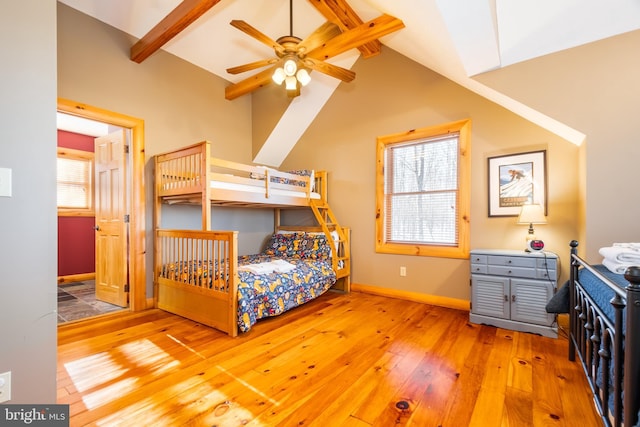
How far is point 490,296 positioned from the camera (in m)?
2.64

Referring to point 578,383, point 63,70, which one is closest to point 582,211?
point 578,383

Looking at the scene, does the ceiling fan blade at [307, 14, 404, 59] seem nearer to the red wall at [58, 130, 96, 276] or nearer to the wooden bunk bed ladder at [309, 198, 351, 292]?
the wooden bunk bed ladder at [309, 198, 351, 292]

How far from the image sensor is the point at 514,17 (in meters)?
2.05

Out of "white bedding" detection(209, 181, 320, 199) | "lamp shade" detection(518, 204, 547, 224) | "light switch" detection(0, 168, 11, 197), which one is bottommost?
"lamp shade" detection(518, 204, 547, 224)

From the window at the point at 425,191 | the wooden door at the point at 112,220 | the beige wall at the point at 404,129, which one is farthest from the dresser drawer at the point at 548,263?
the wooden door at the point at 112,220

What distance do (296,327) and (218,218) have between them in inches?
84.3

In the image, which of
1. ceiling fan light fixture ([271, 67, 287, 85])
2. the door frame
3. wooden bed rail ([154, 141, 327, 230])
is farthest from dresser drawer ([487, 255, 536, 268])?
the door frame

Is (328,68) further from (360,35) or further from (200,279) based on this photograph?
(200,279)

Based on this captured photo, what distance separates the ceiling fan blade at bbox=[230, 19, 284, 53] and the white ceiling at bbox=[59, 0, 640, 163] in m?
0.95

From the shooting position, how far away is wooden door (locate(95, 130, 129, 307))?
321cm

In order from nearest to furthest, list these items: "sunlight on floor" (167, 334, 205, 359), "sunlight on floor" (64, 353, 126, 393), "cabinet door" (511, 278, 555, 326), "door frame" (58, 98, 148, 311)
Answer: "sunlight on floor" (64, 353, 126, 393), "sunlight on floor" (167, 334, 205, 359), "cabinet door" (511, 278, 555, 326), "door frame" (58, 98, 148, 311)

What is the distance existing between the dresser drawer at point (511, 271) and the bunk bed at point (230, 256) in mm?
1725

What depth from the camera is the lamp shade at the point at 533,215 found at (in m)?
2.46

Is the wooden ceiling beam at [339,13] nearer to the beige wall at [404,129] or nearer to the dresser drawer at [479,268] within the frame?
the beige wall at [404,129]
